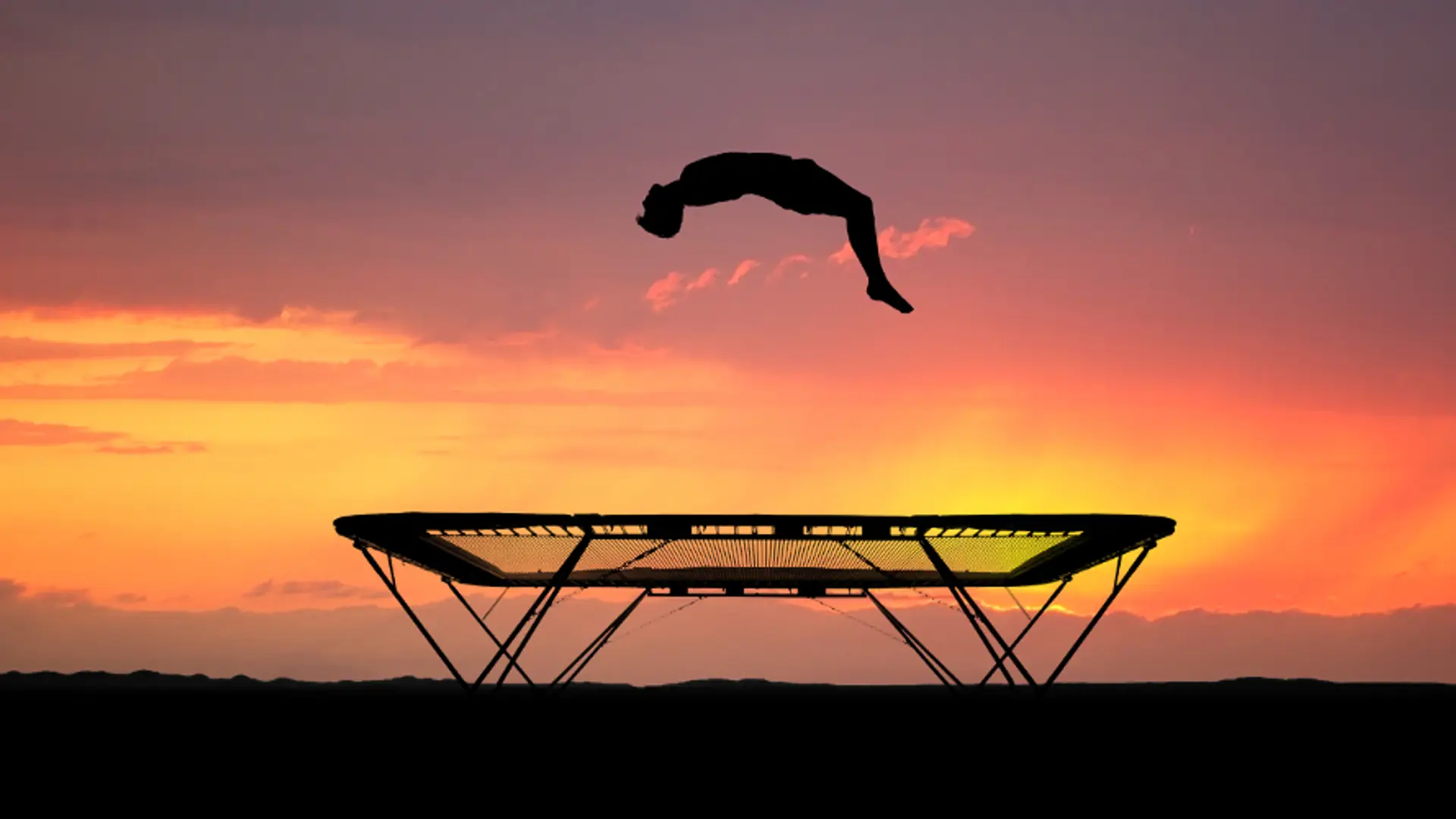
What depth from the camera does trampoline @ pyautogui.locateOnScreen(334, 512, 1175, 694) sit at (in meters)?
21.5

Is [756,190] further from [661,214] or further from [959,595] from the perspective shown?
[959,595]

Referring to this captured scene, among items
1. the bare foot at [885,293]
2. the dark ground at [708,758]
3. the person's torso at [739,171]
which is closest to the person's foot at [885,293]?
the bare foot at [885,293]

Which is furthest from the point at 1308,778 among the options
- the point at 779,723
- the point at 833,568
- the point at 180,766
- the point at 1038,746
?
the point at 779,723

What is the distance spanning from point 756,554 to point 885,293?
10281 mm

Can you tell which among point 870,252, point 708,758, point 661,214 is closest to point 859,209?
point 870,252

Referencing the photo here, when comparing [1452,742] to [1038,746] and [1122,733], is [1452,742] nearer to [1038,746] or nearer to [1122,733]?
[1122,733]

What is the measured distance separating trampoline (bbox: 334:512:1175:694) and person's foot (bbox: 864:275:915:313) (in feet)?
17.4

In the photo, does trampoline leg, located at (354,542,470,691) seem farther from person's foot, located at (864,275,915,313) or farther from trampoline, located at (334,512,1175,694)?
person's foot, located at (864,275,915,313)

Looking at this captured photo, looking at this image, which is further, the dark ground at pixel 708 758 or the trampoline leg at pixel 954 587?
the trampoline leg at pixel 954 587

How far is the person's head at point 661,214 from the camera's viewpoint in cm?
1622

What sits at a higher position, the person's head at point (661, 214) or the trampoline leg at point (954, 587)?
the person's head at point (661, 214)

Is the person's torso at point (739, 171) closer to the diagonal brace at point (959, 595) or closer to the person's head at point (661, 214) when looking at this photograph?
the person's head at point (661, 214)

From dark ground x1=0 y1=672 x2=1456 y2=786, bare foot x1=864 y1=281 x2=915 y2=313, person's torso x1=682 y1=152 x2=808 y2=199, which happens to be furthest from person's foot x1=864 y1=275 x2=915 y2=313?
dark ground x1=0 y1=672 x2=1456 y2=786

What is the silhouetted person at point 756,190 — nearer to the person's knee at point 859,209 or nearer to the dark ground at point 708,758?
the person's knee at point 859,209
